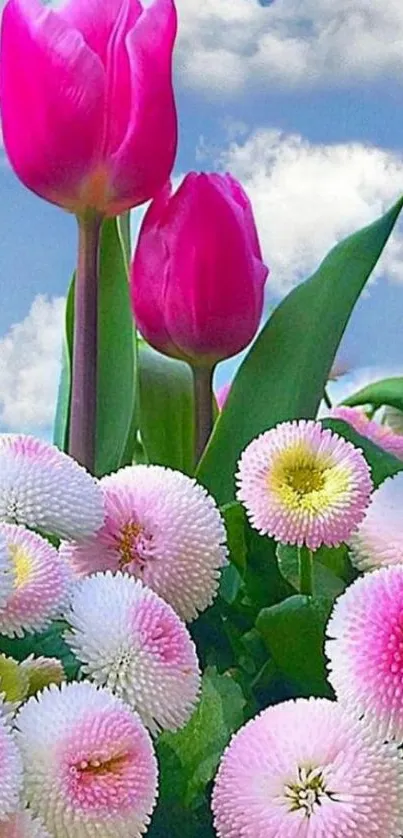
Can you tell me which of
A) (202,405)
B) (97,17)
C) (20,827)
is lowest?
(20,827)

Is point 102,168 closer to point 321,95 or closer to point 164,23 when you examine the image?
point 164,23

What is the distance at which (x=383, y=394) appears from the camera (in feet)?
1.57

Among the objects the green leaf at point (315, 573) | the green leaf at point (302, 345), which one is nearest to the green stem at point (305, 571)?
the green leaf at point (315, 573)

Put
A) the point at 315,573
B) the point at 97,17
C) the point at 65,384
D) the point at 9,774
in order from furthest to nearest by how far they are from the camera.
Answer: the point at 65,384
the point at 97,17
the point at 315,573
the point at 9,774

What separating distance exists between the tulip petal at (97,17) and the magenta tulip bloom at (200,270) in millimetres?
52

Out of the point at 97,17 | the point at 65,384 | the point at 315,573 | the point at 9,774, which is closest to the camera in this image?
the point at 9,774

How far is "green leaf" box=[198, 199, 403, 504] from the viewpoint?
0.44m

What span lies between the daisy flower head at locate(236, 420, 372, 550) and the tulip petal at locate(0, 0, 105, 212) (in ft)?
0.51

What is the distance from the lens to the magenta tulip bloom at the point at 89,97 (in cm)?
40

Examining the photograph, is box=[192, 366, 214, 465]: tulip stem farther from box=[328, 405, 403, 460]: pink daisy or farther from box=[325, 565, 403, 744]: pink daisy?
box=[325, 565, 403, 744]: pink daisy

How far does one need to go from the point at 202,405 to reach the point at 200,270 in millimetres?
57

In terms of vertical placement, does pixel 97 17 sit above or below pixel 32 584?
above

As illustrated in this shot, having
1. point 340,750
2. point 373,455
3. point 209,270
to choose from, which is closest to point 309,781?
point 340,750

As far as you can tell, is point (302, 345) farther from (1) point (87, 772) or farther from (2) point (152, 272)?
(1) point (87, 772)
